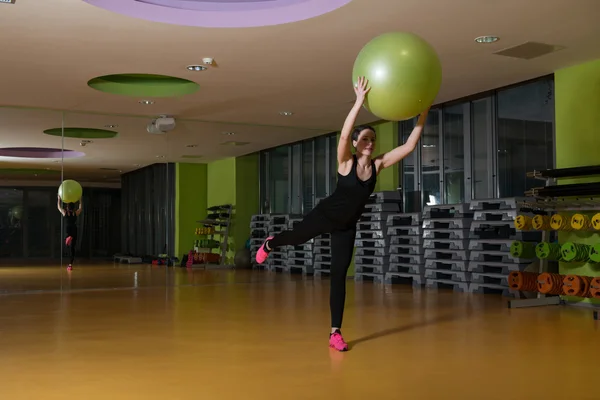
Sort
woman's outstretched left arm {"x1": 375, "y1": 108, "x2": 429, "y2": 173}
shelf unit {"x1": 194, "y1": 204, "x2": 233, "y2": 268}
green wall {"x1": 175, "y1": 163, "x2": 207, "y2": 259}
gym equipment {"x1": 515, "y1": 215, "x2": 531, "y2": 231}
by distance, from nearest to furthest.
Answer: woman's outstretched left arm {"x1": 375, "y1": 108, "x2": 429, "y2": 173} < gym equipment {"x1": 515, "y1": 215, "x2": 531, "y2": 231} < green wall {"x1": 175, "y1": 163, "x2": 207, "y2": 259} < shelf unit {"x1": 194, "y1": 204, "x2": 233, "y2": 268}

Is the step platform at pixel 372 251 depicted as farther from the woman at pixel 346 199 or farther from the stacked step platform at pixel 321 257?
the woman at pixel 346 199

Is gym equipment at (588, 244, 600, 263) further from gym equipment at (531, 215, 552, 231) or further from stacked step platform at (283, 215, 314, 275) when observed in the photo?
stacked step platform at (283, 215, 314, 275)

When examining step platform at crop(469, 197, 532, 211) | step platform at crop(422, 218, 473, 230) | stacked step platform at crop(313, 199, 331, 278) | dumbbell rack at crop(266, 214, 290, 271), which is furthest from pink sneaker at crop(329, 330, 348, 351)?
dumbbell rack at crop(266, 214, 290, 271)

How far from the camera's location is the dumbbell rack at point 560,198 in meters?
6.13

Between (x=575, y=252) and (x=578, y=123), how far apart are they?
1433mm

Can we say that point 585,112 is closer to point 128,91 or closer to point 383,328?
point 383,328

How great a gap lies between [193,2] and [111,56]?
1.33m

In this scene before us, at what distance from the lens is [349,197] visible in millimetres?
4117

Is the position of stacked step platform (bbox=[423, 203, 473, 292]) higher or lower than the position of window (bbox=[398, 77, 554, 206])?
lower

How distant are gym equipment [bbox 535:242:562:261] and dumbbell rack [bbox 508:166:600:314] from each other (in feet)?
0.43

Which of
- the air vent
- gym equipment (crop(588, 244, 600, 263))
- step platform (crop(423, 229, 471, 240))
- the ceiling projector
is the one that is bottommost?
gym equipment (crop(588, 244, 600, 263))

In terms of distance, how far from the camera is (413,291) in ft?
26.8

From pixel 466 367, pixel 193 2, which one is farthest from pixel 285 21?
pixel 466 367

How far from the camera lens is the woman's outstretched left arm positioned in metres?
4.02
